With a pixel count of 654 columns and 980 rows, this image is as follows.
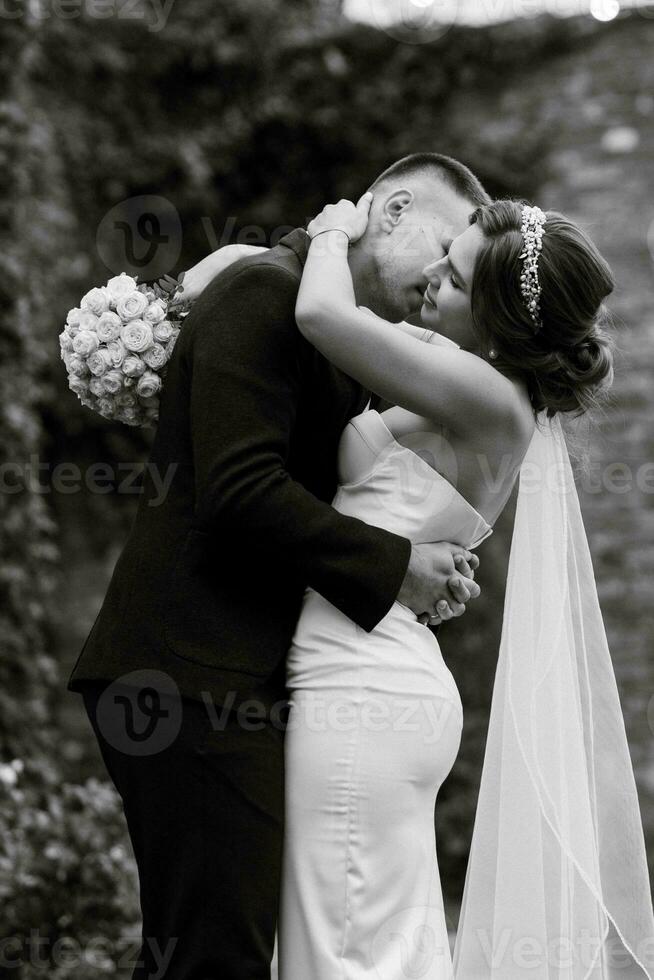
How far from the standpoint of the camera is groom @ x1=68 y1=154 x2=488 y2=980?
2.34m

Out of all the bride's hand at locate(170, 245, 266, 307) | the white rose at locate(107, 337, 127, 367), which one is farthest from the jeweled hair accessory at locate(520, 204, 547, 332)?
the white rose at locate(107, 337, 127, 367)

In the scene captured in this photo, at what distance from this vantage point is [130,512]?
6266 millimetres

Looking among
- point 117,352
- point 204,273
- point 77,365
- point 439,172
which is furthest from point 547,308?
point 77,365

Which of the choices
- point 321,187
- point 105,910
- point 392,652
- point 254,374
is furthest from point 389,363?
point 321,187

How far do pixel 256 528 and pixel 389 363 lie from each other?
0.44 meters

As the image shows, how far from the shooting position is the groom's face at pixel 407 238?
2852 mm

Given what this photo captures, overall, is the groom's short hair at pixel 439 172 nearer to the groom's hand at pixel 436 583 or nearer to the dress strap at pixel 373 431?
the dress strap at pixel 373 431

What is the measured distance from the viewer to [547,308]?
8.63 feet

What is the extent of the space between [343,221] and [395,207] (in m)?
0.22

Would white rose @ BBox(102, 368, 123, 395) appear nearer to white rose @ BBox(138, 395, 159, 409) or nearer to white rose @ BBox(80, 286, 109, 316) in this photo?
white rose @ BBox(138, 395, 159, 409)

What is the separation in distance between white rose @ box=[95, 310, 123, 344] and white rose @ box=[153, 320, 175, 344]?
0.26 feet

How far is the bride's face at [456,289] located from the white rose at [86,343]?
76 cm

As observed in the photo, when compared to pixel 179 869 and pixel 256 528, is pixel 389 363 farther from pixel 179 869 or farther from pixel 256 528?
pixel 179 869

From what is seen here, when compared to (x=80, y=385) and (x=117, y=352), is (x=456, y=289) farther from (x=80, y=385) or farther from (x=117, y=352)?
(x=80, y=385)
